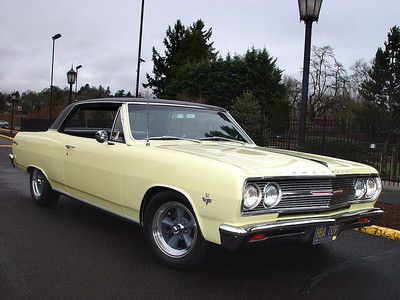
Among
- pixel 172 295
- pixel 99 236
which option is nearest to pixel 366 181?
pixel 172 295

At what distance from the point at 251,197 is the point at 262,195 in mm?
101

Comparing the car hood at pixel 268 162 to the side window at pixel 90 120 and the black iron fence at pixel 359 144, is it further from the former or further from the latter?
the black iron fence at pixel 359 144

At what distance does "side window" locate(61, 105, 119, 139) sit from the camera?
18.6 feet

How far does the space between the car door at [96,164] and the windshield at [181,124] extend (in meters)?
0.23

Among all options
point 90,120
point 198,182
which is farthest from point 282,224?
point 90,120

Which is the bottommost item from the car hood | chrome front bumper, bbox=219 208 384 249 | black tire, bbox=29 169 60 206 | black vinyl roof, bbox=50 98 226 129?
black tire, bbox=29 169 60 206

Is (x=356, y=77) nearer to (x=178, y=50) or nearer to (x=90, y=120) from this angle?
(x=178, y=50)

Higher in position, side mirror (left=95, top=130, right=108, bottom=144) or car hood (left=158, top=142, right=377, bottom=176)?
side mirror (left=95, top=130, right=108, bottom=144)

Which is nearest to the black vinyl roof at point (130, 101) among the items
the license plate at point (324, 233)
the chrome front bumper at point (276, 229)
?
the chrome front bumper at point (276, 229)

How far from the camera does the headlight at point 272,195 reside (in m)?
3.67

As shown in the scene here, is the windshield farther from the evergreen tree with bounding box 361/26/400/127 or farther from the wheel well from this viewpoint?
the evergreen tree with bounding box 361/26/400/127

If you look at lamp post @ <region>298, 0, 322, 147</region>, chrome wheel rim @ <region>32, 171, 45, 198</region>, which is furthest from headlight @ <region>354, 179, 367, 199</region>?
chrome wheel rim @ <region>32, 171, 45, 198</region>

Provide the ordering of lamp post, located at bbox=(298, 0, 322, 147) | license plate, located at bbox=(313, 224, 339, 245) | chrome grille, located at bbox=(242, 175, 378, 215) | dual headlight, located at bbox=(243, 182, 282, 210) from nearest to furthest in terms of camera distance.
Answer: dual headlight, located at bbox=(243, 182, 282, 210)
chrome grille, located at bbox=(242, 175, 378, 215)
license plate, located at bbox=(313, 224, 339, 245)
lamp post, located at bbox=(298, 0, 322, 147)

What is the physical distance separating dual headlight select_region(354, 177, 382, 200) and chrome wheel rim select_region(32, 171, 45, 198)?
14.6ft
